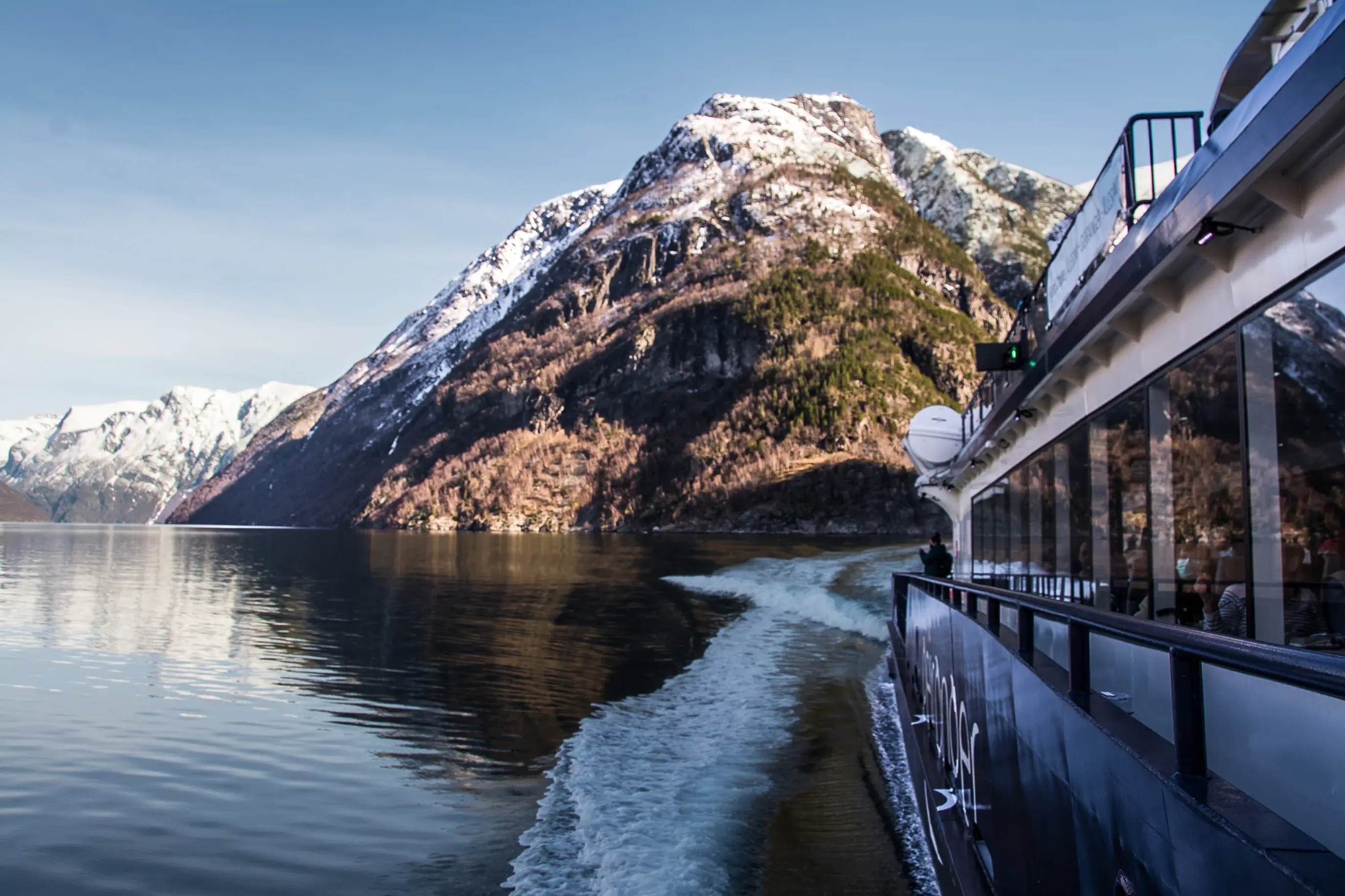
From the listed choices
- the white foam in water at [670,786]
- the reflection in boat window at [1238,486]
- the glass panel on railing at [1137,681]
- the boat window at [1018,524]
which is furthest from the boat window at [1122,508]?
the boat window at [1018,524]

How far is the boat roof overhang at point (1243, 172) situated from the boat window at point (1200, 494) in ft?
2.44

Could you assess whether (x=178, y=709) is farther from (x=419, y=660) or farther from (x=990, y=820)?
(x=990, y=820)

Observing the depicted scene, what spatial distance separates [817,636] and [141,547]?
92748 mm

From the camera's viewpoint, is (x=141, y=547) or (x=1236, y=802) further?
(x=141, y=547)

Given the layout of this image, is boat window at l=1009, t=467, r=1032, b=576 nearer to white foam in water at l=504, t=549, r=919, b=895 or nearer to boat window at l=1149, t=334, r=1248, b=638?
white foam in water at l=504, t=549, r=919, b=895

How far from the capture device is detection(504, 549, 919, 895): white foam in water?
9562mm

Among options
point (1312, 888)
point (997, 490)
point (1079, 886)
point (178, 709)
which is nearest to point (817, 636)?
point (997, 490)

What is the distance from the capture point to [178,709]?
17.0 meters

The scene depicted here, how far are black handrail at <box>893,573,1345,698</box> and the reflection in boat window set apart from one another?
65.5 inches

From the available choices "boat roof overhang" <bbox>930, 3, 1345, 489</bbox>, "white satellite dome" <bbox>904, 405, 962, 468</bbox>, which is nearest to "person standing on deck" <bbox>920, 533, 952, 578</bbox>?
"white satellite dome" <bbox>904, 405, 962, 468</bbox>

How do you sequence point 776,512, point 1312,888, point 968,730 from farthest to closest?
point 776,512
point 968,730
point 1312,888

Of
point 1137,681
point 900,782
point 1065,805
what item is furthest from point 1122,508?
point 900,782

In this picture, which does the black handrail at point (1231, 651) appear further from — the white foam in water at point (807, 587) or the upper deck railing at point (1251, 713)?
the white foam in water at point (807, 587)

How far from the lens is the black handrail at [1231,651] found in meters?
2.41
